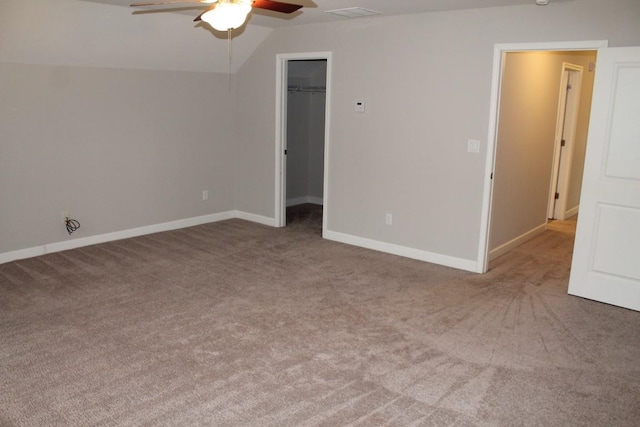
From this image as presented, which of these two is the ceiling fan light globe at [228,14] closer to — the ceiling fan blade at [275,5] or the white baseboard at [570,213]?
the ceiling fan blade at [275,5]

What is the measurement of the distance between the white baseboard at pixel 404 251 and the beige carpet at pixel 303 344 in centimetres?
14

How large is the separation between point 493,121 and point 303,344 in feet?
8.84

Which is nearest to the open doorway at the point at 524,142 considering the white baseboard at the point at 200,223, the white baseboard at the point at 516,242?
the white baseboard at the point at 516,242

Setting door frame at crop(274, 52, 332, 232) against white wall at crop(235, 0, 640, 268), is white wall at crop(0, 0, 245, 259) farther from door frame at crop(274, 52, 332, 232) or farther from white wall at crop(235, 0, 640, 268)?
white wall at crop(235, 0, 640, 268)

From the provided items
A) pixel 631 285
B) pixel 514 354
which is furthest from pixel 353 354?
pixel 631 285

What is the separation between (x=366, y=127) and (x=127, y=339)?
129 inches

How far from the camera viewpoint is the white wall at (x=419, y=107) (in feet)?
14.7

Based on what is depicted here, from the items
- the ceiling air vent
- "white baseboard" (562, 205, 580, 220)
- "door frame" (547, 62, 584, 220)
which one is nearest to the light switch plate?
the ceiling air vent

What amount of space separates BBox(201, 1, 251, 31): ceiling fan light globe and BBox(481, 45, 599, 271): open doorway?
279 centimetres

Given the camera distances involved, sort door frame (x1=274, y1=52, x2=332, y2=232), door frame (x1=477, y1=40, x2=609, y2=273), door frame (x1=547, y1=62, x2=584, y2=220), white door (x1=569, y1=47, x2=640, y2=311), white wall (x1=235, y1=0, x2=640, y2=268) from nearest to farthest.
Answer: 1. white door (x1=569, y1=47, x2=640, y2=311)
2. door frame (x1=477, y1=40, x2=609, y2=273)
3. white wall (x1=235, y1=0, x2=640, y2=268)
4. door frame (x1=274, y1=52, x2=332, y2=232)
5. door frame (x1=547, y1=62, x2=584, y2=220)

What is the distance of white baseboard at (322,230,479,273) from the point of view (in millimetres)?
5090

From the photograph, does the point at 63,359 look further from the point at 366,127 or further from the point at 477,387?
the point at 366,127

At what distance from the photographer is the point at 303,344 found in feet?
11.4

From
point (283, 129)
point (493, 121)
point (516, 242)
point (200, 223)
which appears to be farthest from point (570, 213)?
point (200, 223)
